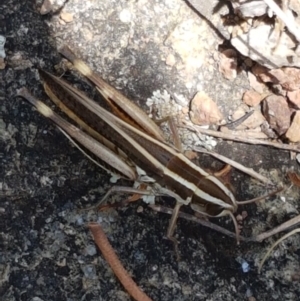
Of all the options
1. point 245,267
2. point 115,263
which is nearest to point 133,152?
point 115,263

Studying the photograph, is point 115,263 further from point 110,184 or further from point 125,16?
point 125,16

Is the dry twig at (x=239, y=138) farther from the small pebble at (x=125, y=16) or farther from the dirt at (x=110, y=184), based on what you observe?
the small pebble at (x=125, y=16)

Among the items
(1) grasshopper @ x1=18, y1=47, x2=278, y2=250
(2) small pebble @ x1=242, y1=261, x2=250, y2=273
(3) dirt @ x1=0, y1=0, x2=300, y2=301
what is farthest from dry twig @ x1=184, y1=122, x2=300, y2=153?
(2) small pebble @ x1=242, y1=261, x2=250, y2=273

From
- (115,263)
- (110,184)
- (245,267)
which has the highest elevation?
(110,184)

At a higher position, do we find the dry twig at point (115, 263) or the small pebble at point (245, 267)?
the dry twig at point (115, 263)

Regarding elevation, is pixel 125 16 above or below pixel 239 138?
above

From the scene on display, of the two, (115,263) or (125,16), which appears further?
(125,16)

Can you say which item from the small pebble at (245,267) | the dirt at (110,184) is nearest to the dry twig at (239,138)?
the dirt at (110,184)
